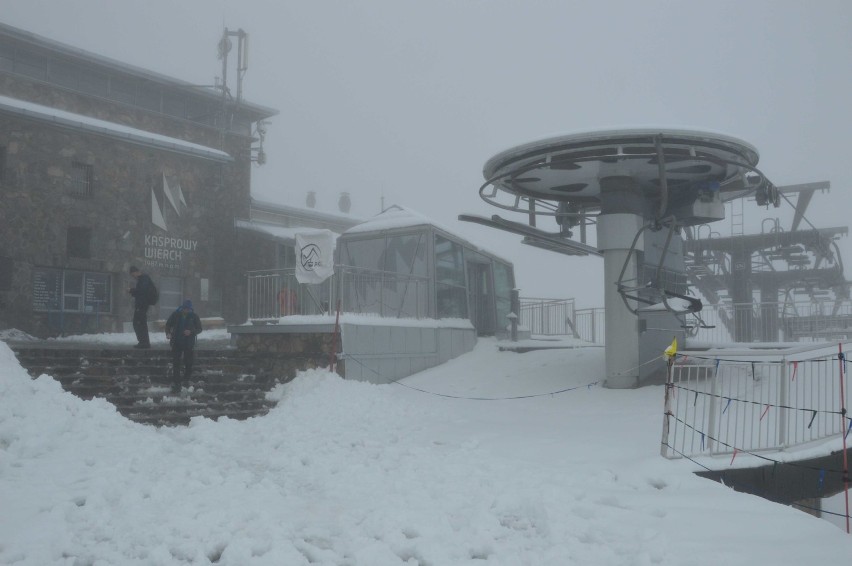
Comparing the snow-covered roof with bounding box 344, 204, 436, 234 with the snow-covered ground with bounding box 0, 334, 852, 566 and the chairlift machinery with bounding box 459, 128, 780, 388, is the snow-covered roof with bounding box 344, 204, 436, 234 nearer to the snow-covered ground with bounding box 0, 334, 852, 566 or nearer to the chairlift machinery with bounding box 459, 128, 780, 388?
the chairlift machinery with bounding box 459, 128, 780, 388

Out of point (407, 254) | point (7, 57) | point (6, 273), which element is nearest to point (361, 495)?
point (407, 254)

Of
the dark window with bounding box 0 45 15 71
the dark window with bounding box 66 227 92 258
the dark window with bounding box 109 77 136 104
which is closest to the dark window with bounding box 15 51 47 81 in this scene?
the dark window with bounding box 0 45 15 71

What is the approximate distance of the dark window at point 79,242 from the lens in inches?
910

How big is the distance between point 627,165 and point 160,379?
9.13 m

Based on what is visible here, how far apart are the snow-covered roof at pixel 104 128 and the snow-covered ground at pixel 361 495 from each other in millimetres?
13707

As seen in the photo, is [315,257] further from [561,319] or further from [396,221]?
[561,319]

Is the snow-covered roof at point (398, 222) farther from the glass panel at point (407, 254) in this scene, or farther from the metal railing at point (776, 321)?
the metal railing at point (776, 321)

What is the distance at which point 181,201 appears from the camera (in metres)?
26.1

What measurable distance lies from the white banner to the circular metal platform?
3.29 metres

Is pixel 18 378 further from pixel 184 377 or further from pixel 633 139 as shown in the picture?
pixel 633 139

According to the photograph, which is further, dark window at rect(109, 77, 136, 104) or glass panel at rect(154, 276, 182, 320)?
dark window at rect(109, 77, 136, 104)

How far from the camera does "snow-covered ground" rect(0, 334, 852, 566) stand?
18.9 feet

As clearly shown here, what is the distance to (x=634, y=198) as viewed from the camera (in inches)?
565

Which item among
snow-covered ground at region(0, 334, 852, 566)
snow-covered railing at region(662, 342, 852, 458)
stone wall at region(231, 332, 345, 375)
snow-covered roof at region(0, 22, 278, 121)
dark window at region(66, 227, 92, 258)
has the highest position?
snow-covered roof at region(0, 22, 278, 121)
